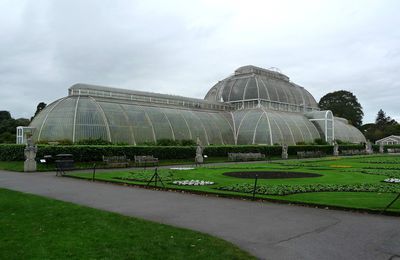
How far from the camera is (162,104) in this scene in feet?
193

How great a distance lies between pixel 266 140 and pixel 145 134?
2109 cm

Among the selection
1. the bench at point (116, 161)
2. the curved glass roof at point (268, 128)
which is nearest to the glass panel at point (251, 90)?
the curved glass roof at point (268, 128)

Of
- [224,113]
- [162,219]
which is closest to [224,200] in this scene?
[162,219]

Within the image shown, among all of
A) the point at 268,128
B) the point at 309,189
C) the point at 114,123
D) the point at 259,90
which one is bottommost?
the point at 309,189

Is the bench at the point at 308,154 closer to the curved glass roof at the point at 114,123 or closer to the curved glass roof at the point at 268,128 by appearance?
the curved glass roof at the point at 268,128

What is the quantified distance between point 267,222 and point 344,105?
131 metres

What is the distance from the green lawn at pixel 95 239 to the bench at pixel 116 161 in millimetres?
21182

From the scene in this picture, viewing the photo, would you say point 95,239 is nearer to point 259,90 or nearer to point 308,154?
point 308,154

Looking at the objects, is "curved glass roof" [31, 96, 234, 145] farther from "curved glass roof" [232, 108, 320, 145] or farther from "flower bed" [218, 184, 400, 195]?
"flower bed" [218, 184, 400, 195]

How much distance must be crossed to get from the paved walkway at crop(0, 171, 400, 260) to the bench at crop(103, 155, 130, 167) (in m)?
15.8

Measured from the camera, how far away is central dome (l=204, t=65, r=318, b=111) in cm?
7106

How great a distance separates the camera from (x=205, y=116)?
61844 mm

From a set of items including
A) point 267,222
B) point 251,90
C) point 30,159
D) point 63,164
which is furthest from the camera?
point 251,90

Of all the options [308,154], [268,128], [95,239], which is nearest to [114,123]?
[268,128]
